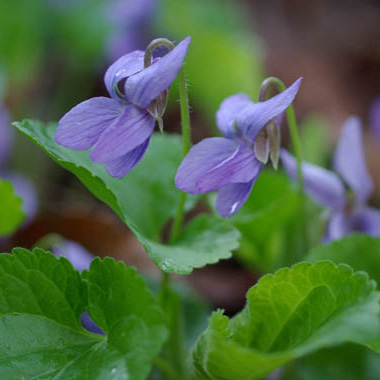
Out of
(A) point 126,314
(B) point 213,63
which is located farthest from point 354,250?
(B) point 213,63

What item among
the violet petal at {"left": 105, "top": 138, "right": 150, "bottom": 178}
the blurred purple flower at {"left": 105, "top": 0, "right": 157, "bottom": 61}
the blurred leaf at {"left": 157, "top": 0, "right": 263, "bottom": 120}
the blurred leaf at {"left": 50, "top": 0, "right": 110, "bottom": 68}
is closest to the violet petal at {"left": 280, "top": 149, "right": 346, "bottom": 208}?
the violet petal at {"left": 105, "top": 138, "right": 150, "bottom": 178}

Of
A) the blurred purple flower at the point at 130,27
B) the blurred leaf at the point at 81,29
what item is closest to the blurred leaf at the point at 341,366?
the blurred purple flower at the point at 130,27

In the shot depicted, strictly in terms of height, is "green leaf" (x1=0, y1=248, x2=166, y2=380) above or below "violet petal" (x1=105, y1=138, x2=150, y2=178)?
below

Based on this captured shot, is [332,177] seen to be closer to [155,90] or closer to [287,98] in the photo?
[287,98]

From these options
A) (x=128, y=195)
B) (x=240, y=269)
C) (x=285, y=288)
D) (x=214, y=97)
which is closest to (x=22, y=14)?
(x=214, y=97)

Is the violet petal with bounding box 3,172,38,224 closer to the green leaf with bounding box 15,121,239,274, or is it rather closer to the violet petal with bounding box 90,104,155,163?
the green leaf with bounding box 15,121,239,274

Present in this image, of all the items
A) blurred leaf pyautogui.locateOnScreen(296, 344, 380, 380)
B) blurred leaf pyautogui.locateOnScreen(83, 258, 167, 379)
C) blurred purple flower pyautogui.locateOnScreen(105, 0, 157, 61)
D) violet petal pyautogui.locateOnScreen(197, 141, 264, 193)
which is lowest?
blurred leaf pyautogui.locateOnScreen(296, 344, 380, 380)

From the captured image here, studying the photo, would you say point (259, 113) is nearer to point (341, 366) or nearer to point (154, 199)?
point (154, 199)
